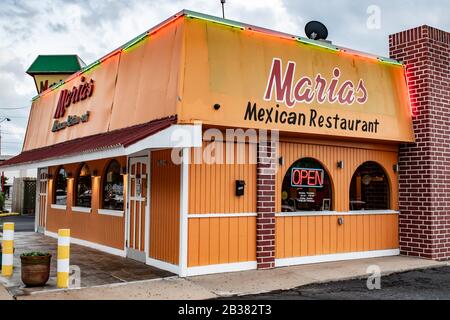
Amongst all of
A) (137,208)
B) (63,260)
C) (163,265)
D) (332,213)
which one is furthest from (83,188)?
(332,213)

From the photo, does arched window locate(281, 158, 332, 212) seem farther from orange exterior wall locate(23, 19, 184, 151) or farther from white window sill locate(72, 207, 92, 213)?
white window sill locate(72, 207, 92, 213)

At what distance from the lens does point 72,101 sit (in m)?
14.2

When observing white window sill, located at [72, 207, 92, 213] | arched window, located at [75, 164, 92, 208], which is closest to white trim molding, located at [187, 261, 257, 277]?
white window sill, located at [72, 207, 92, 213]

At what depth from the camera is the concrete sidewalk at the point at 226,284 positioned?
24.4 ft

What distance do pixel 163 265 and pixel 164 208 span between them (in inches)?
44.9

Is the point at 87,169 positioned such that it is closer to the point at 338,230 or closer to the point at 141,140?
the point at 141,140

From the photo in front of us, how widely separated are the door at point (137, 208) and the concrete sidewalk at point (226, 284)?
2.10 metres

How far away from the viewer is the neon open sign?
10.7 m

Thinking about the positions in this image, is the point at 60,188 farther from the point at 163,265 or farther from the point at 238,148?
the point at 238,148

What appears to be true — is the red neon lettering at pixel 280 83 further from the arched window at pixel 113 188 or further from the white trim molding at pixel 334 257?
the arched window at pixel 113 188

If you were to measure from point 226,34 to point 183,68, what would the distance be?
1257 mm

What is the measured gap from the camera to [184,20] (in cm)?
893

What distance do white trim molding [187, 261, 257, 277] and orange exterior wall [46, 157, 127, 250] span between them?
2.97 m
